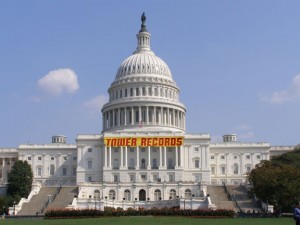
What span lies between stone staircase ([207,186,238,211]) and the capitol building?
152 cm

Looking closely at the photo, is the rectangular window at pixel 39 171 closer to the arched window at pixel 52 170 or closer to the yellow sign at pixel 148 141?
the arched window at pixel 52 170

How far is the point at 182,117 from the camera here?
148 m

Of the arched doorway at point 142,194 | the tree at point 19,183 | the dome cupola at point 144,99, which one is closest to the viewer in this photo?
the tree at point 19,183

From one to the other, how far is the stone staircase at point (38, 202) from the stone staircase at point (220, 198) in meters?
28.0

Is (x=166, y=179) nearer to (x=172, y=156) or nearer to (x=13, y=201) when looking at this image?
(x=172, y=156)

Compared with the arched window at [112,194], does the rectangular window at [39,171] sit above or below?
above

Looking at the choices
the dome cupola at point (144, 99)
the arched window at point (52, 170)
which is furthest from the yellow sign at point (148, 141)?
the arched window at point (52, 170)

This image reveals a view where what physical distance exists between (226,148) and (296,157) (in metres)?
21.0

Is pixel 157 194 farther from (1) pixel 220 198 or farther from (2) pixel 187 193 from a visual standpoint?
(1) pixel 220 198

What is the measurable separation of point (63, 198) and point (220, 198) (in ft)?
89.2

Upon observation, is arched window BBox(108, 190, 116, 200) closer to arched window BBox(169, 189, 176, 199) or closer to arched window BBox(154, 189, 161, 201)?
arched window BBox(154, 189, 161, 201)

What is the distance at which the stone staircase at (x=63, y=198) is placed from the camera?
322ft

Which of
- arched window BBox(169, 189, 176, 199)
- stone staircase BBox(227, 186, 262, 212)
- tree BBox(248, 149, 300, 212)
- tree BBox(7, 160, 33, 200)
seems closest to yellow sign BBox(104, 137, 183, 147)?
arched window BBox(169, 189, 176, 199)

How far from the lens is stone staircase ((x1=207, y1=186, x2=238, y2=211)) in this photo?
94756 millimetres
